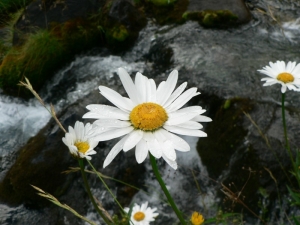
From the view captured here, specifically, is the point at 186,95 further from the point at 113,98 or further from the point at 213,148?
the point at 213,148

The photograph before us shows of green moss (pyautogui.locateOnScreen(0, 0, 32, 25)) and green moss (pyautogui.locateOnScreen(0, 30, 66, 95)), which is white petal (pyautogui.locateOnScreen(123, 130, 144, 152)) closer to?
green moss (pyautogui.locateOnScreen(0, 30, 66, 95))

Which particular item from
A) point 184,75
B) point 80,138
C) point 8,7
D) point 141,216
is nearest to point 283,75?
→ point 141,216

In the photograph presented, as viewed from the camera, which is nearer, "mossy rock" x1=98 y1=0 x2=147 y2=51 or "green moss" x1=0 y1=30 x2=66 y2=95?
"green moss" x1=0 y1=30 x2=66 y2=95

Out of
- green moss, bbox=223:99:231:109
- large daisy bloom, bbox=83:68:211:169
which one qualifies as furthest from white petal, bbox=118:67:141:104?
green moss, bbox=223:99:231:109

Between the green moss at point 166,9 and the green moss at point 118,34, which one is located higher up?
the green moss at point 166,9

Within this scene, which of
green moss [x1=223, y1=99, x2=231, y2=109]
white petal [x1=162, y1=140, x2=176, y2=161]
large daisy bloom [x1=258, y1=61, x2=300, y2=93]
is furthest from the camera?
green moss [x1=223, y1=99, x2=231, y2=109]

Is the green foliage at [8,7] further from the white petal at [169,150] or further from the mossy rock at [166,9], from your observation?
the white petal at [169,150]

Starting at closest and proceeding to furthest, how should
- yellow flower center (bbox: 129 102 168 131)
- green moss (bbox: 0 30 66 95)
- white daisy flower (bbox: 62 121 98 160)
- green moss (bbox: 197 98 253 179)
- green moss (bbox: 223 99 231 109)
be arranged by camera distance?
1. yellow flower center (bbox: 129 102 168 131)
2. white daisy flower (bbox: 62 121 98 160)
3. green moss (bbox: 197 98 253 179)
4. green moss (bbox: 223 99 231 109)
5. green moss (bbox: 0 30 66 95)

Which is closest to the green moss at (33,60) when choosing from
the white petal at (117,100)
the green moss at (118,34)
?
the green moss at (118,34)
